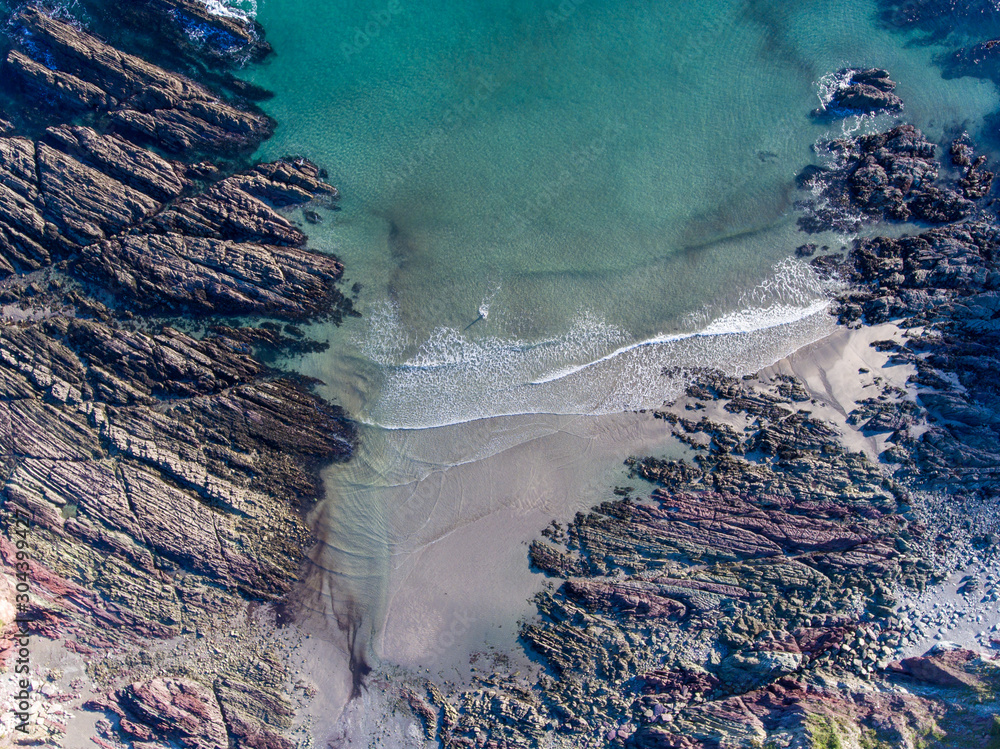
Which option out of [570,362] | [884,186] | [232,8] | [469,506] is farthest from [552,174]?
[232,8]

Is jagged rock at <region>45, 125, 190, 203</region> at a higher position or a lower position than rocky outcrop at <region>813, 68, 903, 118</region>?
lower

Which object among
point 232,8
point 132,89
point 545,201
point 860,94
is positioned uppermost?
point 232,8

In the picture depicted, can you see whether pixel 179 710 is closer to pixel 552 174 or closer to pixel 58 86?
pixel 58 86

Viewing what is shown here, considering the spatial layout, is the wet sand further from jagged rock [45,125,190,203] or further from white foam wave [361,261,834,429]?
jagged rock [45,125,190,203]

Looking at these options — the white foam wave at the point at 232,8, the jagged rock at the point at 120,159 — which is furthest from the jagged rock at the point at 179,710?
the white foam wave at the point at 232,8

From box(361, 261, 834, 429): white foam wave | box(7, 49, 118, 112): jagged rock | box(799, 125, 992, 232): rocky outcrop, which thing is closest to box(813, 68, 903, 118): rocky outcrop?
box(799, 125, 992, 232): rocky outcrop

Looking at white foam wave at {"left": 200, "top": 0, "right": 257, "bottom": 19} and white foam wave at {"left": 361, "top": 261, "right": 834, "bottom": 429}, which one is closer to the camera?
white foam wave at {"left": 361, "top": 261, "right": 834, "bottom": 429}

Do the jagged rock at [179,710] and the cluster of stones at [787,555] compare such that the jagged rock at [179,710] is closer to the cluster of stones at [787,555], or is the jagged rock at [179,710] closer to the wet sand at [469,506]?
the wet sand at [469,506]
